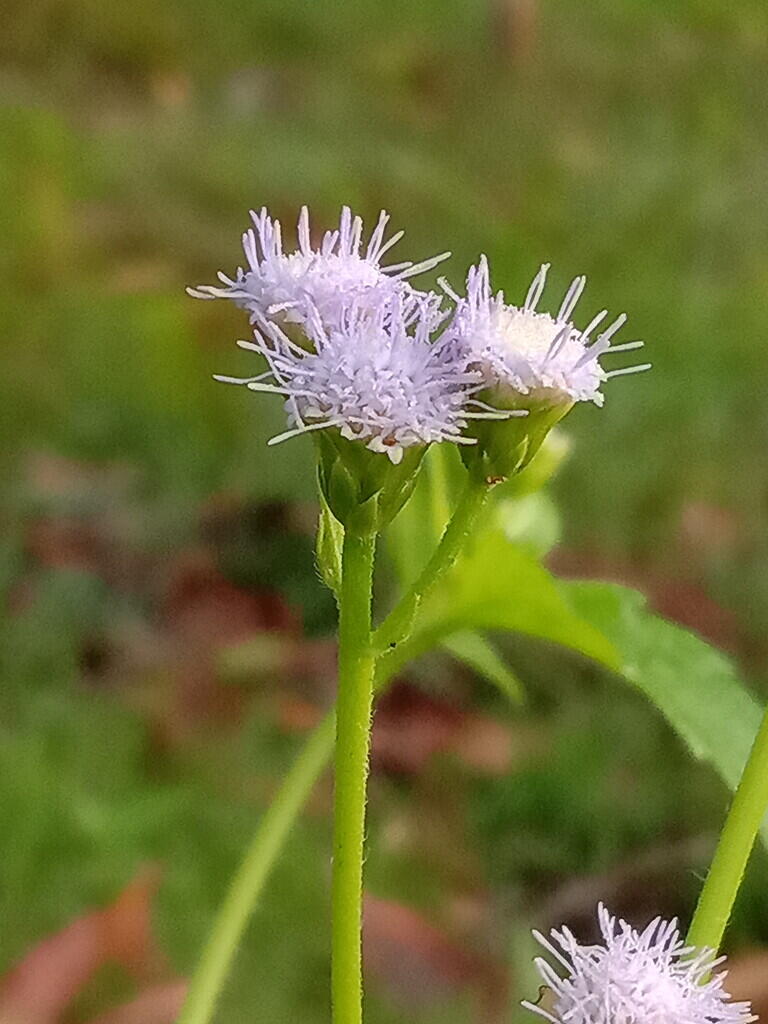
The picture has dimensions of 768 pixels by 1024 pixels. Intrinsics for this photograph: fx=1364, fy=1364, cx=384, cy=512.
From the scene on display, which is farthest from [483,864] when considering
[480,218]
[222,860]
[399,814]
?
[480,218]

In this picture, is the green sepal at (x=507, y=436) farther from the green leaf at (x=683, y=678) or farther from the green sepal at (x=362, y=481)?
the green leaf at (x=683, y=678)

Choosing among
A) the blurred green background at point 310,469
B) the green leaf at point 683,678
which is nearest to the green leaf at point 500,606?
the green leaf at point 683,678

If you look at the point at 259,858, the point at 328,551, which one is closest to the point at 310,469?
the point at 259,858

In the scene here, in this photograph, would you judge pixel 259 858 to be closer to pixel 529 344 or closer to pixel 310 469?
pixel 529 344

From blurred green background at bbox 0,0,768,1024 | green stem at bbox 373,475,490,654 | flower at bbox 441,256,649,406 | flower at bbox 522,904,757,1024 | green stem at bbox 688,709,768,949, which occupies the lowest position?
flower at bbox 522,904,757,1024

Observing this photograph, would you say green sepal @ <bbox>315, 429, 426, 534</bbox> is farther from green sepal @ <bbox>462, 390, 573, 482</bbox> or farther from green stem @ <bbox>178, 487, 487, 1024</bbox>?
green stem @ <bbox>178, 487, 487, 1024</bbox>

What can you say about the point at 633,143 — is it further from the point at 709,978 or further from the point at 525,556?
the point at 709,978

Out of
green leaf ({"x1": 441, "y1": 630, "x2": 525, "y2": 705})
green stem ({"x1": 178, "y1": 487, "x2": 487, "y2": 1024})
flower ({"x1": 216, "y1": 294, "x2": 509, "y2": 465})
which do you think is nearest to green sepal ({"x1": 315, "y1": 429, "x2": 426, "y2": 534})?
flower ({"x1": 216, "y1": 294, "x2": 509, "y2": 465})
